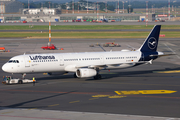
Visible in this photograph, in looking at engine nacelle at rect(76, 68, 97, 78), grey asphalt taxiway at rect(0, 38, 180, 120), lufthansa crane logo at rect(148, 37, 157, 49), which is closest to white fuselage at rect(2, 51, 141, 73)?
engine nacelle at rect(76, 68, 97, 78)

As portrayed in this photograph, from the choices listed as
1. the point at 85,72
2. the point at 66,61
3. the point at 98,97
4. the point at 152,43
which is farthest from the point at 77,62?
the point at 152,43

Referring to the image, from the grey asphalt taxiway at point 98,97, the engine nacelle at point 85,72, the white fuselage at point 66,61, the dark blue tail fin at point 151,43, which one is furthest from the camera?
the dark blue tail fin at point 151,43

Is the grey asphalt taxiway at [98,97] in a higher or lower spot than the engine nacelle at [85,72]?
lower

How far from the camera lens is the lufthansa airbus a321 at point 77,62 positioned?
1752 inches

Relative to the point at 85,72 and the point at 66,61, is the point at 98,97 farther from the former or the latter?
the point at 66,61

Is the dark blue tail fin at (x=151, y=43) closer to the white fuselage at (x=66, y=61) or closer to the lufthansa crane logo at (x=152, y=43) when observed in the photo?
the lufthansa crane logo at (x=152, y=43)

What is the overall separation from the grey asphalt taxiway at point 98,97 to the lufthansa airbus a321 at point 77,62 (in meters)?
1.94

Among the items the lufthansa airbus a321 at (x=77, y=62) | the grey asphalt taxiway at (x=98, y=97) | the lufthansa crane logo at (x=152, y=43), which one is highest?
the lufthansa crane logo at (x=152, y=43)

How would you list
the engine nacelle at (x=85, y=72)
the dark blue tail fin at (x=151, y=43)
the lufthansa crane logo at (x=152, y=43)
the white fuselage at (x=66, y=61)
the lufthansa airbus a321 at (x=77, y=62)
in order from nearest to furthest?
the white fuselage at (x=66, y=61)
the lufthansa airbus a321 at (x=77, y=62)
the engine nacelle at (x=85, y=72)
the dark blue tail fin at (x=151, y=43)
the lufthansa crane logo at (x=152, y=43)

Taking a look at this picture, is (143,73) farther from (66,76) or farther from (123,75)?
(66,76)

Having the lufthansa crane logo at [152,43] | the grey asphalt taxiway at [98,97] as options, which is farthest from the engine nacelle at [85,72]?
the lufthansa crane logo at [152,43]

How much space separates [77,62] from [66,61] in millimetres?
1906

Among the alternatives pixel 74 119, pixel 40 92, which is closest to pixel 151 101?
pixel 74 119

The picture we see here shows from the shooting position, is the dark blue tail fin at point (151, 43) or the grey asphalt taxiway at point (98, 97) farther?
the dark blue tail fin at point (151, 43)
